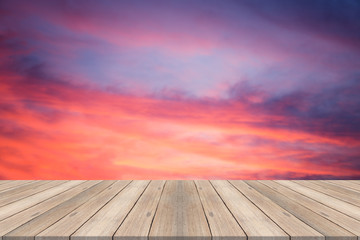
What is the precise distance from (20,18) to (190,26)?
2643 mm

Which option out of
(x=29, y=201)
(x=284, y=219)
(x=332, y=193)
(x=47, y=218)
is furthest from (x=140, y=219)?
(x=332, y=193)

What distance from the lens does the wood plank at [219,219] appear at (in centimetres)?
114

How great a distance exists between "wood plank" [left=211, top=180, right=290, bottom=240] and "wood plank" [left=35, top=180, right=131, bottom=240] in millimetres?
885

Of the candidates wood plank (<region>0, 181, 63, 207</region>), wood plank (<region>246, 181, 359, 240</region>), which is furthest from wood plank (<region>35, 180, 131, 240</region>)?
wood plank (<region>246, 181, 359, 240</region>)

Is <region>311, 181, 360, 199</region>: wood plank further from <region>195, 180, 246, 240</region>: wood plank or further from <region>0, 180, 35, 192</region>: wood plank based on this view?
<region>0, 180, 35, 192</region>: wood plank

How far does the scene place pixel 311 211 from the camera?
5.11 feet

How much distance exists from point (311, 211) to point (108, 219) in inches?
51.2

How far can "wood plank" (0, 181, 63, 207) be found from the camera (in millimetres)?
1834

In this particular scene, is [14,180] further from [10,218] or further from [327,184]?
[327,184]

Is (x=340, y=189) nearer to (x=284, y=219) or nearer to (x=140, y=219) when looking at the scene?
(x=284, y=219)

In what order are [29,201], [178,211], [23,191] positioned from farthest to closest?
[23,191] < [29,201] < [178,211]

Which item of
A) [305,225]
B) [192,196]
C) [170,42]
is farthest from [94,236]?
[170,42]

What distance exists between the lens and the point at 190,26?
384 cm

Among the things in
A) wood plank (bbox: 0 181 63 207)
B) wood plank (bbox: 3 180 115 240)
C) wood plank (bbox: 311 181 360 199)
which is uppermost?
wood plank (bbox: 311 181 360 199)
